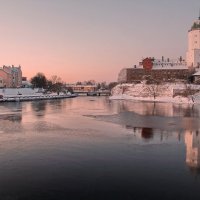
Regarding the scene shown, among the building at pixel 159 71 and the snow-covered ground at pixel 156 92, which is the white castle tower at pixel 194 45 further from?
the snow-covered ground at pixel 156 92

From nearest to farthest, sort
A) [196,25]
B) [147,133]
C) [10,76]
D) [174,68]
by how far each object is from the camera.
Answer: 1. [147,133]
2. [196,25]
3. [174,68]
4. [10,76]

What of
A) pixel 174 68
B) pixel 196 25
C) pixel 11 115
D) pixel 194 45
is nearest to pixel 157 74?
pixel 174 68

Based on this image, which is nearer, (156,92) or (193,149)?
(193,149)

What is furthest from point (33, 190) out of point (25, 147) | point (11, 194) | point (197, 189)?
point (25, 147)

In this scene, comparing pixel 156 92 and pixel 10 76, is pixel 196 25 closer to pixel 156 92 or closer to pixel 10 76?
pixel 156 92

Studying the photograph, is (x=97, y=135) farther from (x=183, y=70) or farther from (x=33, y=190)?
(x=183, y=70)

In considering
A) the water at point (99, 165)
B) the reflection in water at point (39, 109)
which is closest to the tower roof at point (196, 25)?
the reflection in water at point (39, 109)

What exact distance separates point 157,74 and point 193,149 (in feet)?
240

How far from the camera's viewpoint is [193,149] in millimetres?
14141

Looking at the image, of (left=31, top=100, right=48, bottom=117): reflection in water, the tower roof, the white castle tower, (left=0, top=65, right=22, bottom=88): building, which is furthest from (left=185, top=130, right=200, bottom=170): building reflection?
(left=0, top=65, right=22, bottom=88): building

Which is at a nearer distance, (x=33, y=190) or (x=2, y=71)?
(x=33, y=190)

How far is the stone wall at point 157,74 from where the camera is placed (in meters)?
79.4

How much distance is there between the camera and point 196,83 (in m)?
67.4

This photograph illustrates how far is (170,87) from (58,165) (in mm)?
58271
